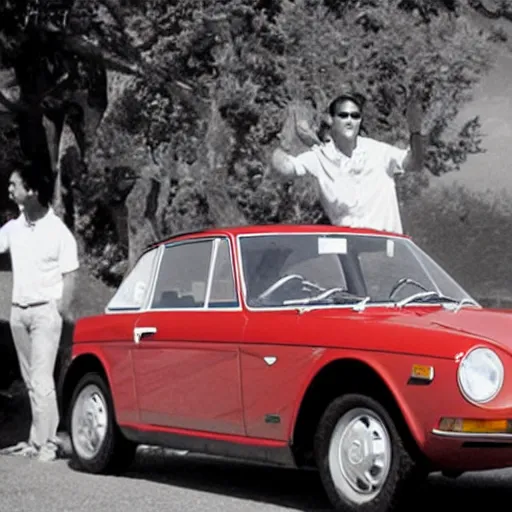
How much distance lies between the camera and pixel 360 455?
717 centimetres

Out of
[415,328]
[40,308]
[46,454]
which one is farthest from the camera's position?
[40,308]

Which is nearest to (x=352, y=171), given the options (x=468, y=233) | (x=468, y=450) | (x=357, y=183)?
(x=357, y=183)

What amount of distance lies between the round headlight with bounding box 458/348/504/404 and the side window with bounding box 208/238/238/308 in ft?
5.79

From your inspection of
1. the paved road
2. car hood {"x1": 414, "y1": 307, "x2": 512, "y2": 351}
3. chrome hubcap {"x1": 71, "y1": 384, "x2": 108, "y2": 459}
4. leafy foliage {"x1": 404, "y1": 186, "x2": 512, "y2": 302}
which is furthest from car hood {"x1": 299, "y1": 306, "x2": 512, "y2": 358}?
leafy foliage {"x1": 404, "y1": 186, "x2": 512, "y2": 302}

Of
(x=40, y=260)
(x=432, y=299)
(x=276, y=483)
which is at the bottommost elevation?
(x=276, y=483)

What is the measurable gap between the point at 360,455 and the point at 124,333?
2434 mm

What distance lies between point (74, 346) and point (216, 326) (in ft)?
6.04

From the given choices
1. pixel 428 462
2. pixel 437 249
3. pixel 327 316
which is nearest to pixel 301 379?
pixel 327 316

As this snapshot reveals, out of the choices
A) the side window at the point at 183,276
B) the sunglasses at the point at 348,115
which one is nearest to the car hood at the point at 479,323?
the side window at the point at 183,276

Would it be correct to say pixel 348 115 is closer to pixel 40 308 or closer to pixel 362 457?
pixel 40 308

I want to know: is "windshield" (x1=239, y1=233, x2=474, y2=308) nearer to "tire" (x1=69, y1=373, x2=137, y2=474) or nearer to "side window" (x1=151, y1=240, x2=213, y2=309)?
"side window" (x1=151, y1=240, x2=213, y2=309)

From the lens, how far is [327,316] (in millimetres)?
7641

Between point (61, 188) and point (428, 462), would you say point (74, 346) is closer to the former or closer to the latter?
point (428, 462)

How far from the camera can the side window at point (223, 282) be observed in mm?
8352
